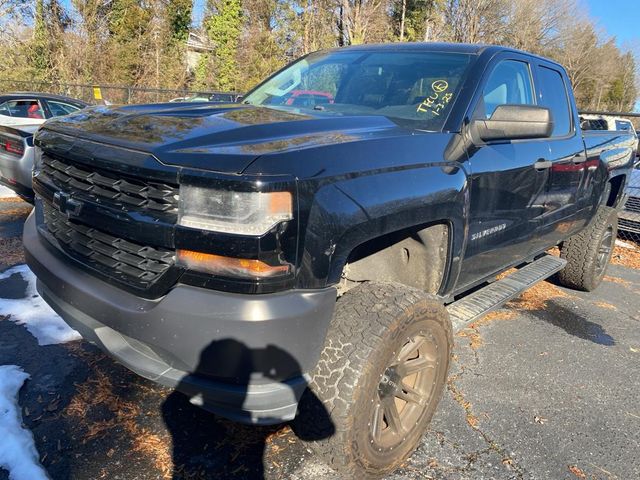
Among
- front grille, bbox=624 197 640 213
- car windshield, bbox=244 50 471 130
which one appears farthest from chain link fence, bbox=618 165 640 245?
car windshield, bbox=244 50 471 130

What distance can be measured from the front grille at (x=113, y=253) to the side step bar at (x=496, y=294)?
66.5 inches

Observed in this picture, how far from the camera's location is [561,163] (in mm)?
3639

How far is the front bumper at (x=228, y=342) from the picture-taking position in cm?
175

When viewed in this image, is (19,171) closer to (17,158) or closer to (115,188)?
(17,158)

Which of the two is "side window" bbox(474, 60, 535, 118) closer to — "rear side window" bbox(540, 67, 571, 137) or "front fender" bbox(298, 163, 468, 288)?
"rear side window" bbox(540, 67, 571, 137)

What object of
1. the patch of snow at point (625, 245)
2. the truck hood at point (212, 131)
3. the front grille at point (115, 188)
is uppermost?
the truck hood at point (212, 131)

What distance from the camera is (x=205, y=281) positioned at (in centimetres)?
180

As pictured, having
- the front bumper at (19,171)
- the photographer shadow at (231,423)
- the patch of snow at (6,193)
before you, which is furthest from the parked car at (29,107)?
the photographer shadow at (231,423)

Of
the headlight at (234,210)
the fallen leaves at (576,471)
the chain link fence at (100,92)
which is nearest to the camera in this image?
the headlight at (234,210)

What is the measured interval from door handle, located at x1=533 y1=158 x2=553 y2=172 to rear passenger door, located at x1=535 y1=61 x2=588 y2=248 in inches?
2.8

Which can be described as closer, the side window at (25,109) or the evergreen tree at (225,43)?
the side window at (25,109)

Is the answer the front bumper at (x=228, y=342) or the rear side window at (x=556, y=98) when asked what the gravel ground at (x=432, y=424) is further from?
the rear side window at (x=556, y=98)

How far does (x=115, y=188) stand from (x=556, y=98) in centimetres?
351

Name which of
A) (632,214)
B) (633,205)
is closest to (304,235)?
(632,214)
